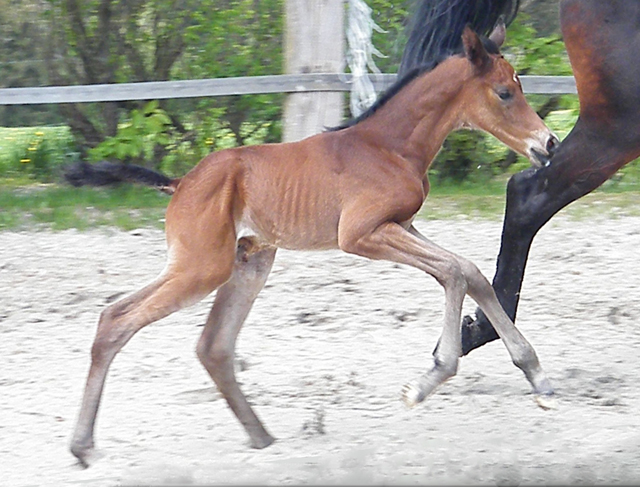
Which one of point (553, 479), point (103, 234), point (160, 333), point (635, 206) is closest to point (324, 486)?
point (553, 479)

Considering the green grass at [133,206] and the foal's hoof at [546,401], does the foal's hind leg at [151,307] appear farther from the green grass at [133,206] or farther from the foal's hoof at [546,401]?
the green grass at [133,206]

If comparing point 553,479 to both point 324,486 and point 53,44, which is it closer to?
point 324,486

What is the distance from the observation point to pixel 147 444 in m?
3.71

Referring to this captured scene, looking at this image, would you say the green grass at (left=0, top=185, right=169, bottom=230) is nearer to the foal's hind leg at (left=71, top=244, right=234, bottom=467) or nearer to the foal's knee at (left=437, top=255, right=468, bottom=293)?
the foal's hind leg at (left=71, top=244, right=234, bottom=467)

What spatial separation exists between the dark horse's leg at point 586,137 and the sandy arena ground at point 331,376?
0.48 metres

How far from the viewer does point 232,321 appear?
3.86 metres

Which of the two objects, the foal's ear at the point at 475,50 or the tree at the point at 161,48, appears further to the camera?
the tree at the point at 161,48

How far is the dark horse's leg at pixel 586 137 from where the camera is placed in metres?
4.13

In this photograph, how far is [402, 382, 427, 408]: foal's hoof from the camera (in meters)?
3.43

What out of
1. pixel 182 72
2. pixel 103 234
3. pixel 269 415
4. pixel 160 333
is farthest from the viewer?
pixel 182 72

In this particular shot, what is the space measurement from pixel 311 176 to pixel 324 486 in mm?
1881

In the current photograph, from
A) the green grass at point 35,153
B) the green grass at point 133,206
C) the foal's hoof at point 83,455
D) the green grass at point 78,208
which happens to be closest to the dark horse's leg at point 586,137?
the foal's hoof at point 83,455

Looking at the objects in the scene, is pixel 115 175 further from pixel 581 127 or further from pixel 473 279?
pixel 581 127

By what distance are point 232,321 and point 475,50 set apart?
1.34 metres
